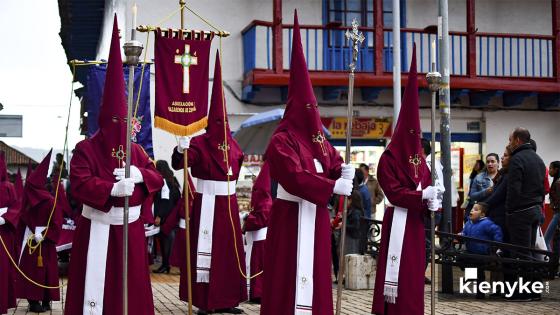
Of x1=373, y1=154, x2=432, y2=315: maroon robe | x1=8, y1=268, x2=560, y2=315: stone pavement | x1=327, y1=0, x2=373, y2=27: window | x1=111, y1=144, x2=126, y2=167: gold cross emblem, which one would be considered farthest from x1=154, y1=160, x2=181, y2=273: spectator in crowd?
x1=111, y1=144, x2=126, y2=167: gold cross emblem

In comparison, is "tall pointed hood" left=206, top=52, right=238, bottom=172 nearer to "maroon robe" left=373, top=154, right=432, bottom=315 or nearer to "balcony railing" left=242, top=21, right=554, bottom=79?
"maroon robe" left=373, top=154, right=432, bottom=315

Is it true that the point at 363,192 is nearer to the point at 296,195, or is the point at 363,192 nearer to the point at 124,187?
the point at 296,195

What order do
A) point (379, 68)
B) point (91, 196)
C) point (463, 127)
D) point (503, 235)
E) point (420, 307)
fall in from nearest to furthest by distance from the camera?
point (91, 196) → point (420, 307) → point (503, 235) → point (379, 68) → point (463, 127)

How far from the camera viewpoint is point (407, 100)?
9.27 metres

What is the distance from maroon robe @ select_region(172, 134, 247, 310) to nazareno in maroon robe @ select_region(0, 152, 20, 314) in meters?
2.01

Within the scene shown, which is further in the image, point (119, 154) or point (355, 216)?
point (355, 216)

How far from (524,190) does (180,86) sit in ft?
15.2

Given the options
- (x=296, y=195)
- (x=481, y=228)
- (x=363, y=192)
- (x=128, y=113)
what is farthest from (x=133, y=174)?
(x=363, y=192)

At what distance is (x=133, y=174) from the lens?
824 cm

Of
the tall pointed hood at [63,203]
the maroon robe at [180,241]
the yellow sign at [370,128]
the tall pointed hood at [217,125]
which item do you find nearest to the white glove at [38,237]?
the tall pointed hood at [63,203]

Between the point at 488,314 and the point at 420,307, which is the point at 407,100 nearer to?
the point at 420,307

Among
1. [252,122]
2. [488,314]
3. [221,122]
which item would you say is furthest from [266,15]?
[488,314]

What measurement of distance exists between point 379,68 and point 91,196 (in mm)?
12897

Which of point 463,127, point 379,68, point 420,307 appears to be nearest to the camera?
point 420,307
